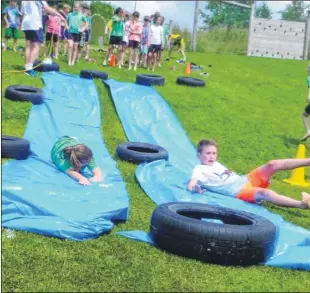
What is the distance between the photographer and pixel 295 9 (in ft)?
26.3

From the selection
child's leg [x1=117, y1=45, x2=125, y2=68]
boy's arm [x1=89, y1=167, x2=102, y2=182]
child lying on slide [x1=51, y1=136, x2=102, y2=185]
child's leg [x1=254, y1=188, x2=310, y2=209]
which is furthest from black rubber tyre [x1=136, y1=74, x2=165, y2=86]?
child's leg [x1=254, y1=188, x2=310, y2=209]

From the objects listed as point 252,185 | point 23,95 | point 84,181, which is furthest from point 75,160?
point 23,95

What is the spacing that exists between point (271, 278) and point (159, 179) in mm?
2732

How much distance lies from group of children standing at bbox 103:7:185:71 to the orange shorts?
8.60m

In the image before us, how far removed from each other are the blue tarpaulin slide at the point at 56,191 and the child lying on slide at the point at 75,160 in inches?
3.5

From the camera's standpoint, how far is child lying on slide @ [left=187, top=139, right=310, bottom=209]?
6125 millimetres

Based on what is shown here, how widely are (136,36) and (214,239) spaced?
10.7 metres

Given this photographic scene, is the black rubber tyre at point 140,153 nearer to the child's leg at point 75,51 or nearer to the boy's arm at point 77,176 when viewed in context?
the boy's arm at point 77,176

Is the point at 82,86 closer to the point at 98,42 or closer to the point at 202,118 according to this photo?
the point at 202,118

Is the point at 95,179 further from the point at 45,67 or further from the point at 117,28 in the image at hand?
the point at 117,28

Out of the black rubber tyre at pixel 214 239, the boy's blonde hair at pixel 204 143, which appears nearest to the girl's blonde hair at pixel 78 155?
the boy's blonde hair at pixel 204 143

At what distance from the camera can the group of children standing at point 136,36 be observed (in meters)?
14.2

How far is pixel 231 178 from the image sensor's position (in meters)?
6.39

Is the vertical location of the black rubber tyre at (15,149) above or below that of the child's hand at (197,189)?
above
